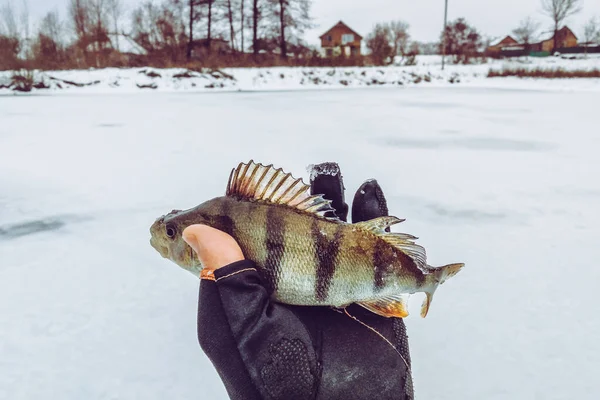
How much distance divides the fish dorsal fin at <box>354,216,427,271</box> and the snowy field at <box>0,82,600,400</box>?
757 millimetres

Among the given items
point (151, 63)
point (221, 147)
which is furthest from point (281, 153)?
point (151, 63)

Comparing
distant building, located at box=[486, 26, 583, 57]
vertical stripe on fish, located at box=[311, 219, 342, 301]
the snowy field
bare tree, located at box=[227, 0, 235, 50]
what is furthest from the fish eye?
distant building, located at box=[486, 26, 583, 57]

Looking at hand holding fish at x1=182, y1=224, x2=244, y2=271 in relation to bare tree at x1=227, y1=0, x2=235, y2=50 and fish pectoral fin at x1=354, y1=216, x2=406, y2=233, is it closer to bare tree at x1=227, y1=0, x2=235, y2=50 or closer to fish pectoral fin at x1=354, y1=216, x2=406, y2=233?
fish pectoral fin at x1=354, y1=216, x2=406, y2=233

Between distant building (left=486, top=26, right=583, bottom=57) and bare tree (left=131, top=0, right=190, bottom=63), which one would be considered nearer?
bare tree (left=131, top=0, right=190, bottom=63)

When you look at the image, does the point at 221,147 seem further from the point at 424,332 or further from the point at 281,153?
the point at 424,332

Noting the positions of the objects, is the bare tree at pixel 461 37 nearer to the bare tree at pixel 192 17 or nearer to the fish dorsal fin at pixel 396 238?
the bare tree at pixel 192 17

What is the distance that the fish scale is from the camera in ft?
3.84

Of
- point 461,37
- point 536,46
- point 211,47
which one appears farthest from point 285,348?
point 536,46

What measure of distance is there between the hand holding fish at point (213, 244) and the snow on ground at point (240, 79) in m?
16.5

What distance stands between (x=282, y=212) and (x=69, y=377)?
1.23 m

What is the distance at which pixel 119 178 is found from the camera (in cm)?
474

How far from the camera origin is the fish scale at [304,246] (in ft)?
3.84

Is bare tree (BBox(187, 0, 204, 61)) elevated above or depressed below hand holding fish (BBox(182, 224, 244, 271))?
above

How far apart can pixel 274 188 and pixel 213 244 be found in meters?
0.21
